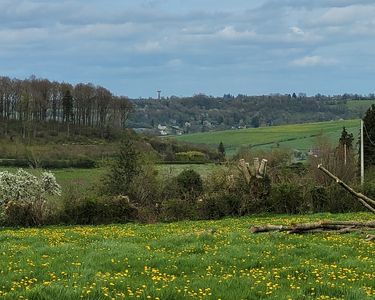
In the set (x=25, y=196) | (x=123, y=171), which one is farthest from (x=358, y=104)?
(x=25, y=196)

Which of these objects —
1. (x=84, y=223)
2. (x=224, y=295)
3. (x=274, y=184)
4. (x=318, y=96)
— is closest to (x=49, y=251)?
(x=224, y=295)

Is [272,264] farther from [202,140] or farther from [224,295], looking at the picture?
[202,140]

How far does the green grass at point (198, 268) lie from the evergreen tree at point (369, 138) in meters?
44.6

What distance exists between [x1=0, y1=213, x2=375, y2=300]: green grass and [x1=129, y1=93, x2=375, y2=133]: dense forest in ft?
441

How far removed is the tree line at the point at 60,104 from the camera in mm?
108312

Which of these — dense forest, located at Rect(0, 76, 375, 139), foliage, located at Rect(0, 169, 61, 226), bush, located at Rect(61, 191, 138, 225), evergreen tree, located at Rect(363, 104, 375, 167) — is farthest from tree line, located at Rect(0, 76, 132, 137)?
bush, located at Rect(61, 191, 138, 225)

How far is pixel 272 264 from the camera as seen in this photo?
11.7 m

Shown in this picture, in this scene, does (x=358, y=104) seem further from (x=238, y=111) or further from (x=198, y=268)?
(x=198, y=268)

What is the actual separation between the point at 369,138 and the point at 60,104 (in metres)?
71.7

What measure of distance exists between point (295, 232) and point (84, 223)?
56.6 feet

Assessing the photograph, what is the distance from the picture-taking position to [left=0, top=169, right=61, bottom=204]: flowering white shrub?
36.9m

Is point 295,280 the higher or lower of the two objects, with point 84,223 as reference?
higher

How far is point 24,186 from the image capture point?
3791 cm

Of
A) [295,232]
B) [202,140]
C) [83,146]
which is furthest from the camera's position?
[202,140]
